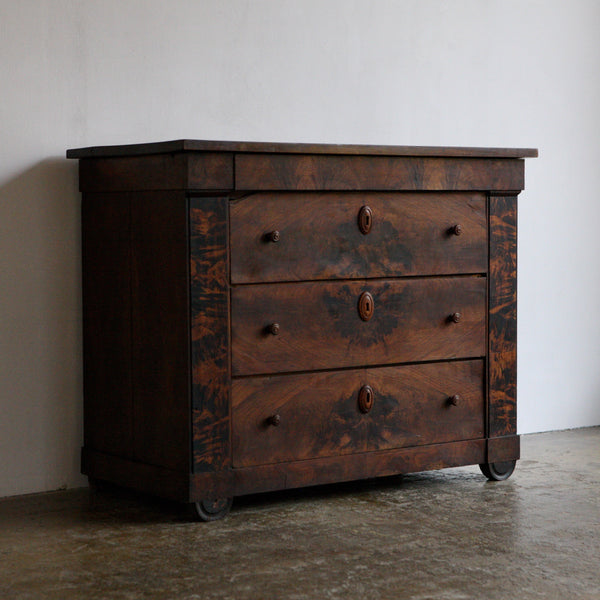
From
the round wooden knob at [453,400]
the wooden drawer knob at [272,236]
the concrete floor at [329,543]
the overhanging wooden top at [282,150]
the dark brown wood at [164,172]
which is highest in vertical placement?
the overhanging wooden top at [282,150]

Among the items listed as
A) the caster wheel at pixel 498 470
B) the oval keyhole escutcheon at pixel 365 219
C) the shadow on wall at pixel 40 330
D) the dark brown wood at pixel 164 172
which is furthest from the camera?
the caster wheel at pixel 498 470

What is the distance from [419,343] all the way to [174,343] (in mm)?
678

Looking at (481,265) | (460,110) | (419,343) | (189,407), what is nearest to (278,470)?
(189,407)

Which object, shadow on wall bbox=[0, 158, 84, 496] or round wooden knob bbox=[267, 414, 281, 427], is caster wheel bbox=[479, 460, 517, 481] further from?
shadow on wall bbox=[0, 158, 84, 496]

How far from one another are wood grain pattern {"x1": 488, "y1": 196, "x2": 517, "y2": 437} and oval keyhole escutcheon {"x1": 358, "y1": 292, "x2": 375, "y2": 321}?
39 centimetres

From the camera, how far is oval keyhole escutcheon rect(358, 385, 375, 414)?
2814 millimetres

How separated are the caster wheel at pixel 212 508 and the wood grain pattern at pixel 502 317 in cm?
80

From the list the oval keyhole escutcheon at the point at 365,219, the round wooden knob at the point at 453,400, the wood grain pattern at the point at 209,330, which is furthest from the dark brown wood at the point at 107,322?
the round wooden knob at the point at 453,400

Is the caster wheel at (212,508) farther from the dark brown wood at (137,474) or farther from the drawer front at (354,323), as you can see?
the drawer front at (354,323)

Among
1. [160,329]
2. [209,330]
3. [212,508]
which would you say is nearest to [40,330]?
[160,329]

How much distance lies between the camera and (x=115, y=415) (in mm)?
2842

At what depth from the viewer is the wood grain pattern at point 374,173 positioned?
103 inches

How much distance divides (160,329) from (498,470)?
1.06 meters

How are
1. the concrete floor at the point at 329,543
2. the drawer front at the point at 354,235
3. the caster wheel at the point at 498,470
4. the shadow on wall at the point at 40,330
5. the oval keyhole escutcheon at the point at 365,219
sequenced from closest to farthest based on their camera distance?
the concrete floor at the point at 329,543, the drawer front at the point at 354,235, the oval keyhole escutcheon at the point at 365,219, the shadow on wall at the point at 40,330, the caster wheel at the point at 498,470
